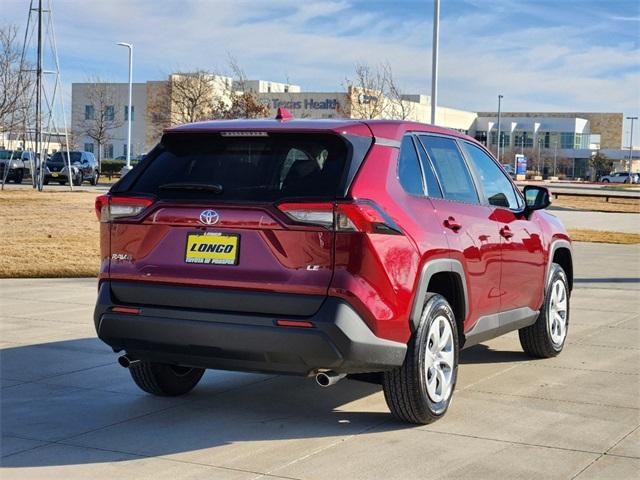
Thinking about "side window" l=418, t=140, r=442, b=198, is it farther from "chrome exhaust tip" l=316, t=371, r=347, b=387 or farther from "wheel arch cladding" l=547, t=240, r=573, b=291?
"wheel arch cladding" l=547, t=240, r=573, b=291

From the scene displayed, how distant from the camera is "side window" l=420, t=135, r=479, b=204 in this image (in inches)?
257

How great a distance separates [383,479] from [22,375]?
11.6 ft

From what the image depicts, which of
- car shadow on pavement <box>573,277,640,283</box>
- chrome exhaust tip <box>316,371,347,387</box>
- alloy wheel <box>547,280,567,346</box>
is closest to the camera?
chrome exhaust tip <box>316,371,347,387</box>

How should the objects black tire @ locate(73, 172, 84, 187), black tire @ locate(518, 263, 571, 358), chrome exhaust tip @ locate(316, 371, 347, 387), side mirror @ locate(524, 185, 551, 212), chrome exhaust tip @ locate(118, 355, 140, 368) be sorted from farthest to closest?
black tire @ locate(73, 172, 84, 187) < black tire @ locate(518, 263, 571, 358) < side mirror @ locate(524, 185, 551, 212) < chrome exhaust tip @ locate(118, 355, 140, 368) < chrome exhaust tip @ locate(316, 371, 347, 387)

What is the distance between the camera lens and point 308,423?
605 cm

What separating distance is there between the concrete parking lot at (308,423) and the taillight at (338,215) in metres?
1.26

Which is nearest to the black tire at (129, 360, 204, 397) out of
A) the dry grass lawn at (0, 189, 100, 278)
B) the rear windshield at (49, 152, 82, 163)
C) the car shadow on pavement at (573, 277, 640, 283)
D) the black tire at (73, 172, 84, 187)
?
the dry grass lawn at (0, 189, 100, 278)

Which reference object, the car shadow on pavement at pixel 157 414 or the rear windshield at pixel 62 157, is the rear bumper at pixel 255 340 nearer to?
the car shadow on pavement at pixel 157 414

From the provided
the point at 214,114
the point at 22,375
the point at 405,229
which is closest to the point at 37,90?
the point at 214,114

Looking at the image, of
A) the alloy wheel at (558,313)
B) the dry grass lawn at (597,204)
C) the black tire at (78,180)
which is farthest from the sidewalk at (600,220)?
the black tire at (78,180)

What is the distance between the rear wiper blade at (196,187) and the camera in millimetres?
5602

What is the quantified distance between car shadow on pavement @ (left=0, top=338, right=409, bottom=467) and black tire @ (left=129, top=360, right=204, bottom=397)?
0.08 metres

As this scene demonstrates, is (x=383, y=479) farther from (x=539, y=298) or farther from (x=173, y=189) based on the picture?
(x=539, y=298)

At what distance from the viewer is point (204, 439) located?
566cm
